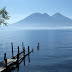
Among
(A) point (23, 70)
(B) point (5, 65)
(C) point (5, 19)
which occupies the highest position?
(C) point (5, 19)

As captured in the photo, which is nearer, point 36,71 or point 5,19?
point 36,71

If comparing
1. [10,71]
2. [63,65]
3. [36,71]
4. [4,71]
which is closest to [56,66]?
[63,65]

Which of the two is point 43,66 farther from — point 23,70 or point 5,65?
point 5,65

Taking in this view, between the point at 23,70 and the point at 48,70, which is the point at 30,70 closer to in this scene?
the point at 23,70

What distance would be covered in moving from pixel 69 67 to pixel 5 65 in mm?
16918

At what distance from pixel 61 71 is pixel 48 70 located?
3.28 meters

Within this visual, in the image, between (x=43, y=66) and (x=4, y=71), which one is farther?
(x=43, y=66)

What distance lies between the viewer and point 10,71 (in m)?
35.7

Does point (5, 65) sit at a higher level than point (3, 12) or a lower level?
lower

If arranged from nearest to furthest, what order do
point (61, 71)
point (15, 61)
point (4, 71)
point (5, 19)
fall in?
point (4, 71) → point (61, 71) → point (15, 61) → point (5, 19)

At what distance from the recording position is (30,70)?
36.4 meters

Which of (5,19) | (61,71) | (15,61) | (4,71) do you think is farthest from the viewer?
(5,19)

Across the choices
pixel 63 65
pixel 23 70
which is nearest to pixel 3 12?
pixel 23 70

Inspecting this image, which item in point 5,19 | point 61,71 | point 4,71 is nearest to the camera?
point 4,71
